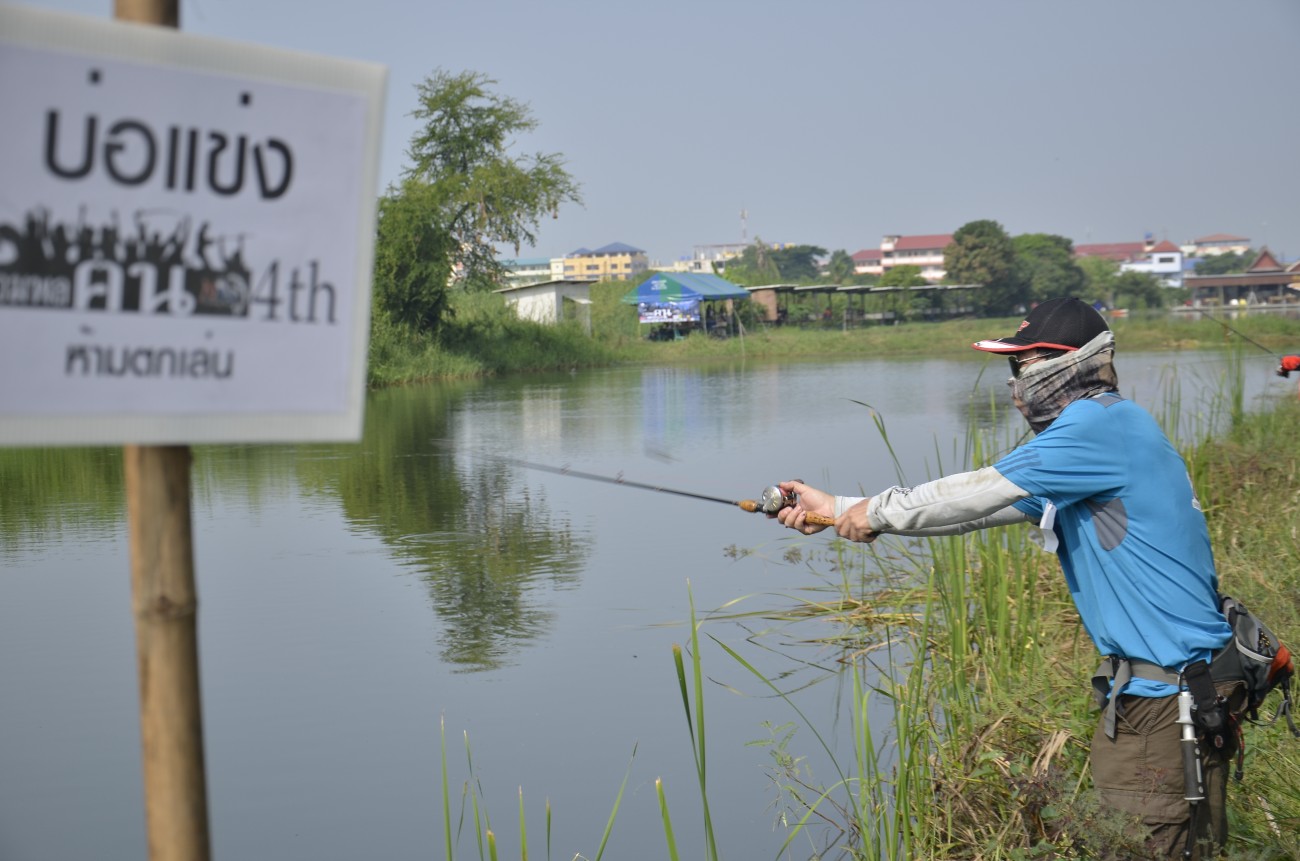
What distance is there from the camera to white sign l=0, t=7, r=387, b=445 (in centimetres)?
125

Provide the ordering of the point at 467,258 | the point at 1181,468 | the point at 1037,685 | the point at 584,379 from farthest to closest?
1. the point at 467,258
2. the point at 584,379
3. the point at 1037,685
4. the point at 1181,468

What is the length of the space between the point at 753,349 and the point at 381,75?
115 feet

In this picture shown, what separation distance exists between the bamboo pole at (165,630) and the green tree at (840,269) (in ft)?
223

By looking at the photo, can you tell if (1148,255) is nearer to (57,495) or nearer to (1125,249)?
(1125,249)

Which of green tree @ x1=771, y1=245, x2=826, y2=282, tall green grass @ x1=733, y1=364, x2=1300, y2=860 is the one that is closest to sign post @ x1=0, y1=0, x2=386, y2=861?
tall green grass @ x1=733, y1=364, x2=1300, y2=860

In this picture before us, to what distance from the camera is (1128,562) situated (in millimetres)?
→ 2635

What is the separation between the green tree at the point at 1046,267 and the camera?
5634 cm

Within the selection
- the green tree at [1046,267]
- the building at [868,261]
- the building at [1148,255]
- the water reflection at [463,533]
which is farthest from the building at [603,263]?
the water reflection at [463,533]

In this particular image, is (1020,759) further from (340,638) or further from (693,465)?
(693,465)

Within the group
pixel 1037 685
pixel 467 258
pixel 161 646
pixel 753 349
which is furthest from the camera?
pixel 753 349

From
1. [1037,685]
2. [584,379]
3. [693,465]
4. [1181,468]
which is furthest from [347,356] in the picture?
[584,379]

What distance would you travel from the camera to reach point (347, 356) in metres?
1.41

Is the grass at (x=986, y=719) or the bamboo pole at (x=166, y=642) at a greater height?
the bamboo pole at (x=166, y=642)

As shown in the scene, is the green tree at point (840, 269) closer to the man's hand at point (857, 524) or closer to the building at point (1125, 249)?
the building at point (1125, 249)
